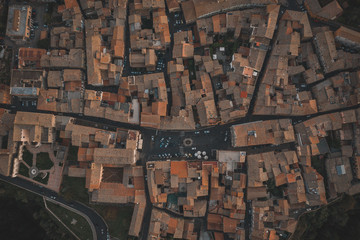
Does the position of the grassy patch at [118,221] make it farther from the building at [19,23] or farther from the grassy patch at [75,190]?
the building at [19,23]

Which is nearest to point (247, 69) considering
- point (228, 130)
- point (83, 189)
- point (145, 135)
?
point (228, 130)

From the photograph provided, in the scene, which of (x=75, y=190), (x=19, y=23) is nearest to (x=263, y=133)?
(x=75, y=190)

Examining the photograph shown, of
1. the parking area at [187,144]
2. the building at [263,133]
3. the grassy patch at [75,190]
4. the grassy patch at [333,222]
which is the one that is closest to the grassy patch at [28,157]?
the grassy patch at [75,190]

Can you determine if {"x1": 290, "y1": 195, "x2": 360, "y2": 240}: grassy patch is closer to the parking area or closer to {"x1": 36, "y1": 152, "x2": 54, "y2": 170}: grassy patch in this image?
the parking area

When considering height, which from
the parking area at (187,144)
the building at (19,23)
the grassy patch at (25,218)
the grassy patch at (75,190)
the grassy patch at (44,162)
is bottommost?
the grassy patch at (25,218)

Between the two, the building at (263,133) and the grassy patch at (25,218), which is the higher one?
the building at (263,133)

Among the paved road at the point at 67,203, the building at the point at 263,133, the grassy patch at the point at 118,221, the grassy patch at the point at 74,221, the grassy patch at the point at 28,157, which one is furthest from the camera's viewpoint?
the grassy patch at the point at 28,157

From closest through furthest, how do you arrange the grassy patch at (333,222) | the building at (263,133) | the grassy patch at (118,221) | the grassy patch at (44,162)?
the building at (263,133) < the grassy patch at (333,222) < the grassy patch at (118,221) < the grassy patch at (44,162)

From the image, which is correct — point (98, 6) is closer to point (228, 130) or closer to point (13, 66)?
point (13, 66)
